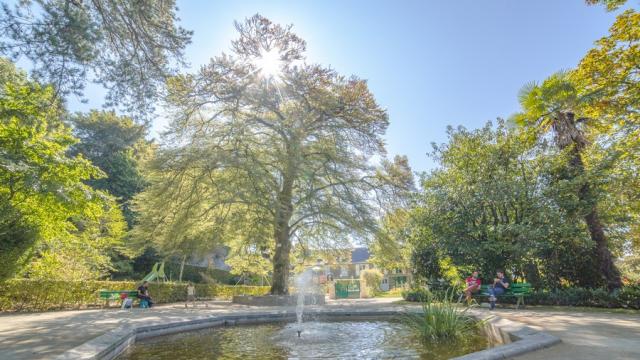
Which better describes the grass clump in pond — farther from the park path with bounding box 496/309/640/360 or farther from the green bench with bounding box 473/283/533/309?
the green bench with bounding box 473/283/533/309

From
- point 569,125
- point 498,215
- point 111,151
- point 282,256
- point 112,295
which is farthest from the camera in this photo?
point 111,151

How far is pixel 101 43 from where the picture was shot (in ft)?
28.6

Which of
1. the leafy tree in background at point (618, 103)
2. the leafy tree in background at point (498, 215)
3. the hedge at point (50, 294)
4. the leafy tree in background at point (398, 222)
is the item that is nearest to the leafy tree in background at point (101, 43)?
the hedge at point (50, 294)

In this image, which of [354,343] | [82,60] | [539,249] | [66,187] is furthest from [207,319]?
[539,249]

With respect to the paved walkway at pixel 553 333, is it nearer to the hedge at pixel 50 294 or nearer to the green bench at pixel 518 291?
the green bench at pixel 518 291

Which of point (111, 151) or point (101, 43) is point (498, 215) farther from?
point (111, 151)

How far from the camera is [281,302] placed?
18047 millimetres

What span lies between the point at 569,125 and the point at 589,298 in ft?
23.8

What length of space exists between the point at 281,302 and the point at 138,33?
1413 cm

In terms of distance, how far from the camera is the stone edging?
493 centimetres

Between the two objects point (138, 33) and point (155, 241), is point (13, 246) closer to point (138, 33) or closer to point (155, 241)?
point (155, 241)

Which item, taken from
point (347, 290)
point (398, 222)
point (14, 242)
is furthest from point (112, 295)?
point (347, 290)

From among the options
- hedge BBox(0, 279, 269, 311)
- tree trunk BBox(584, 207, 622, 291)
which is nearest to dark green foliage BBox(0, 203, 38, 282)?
hedge BBox(0, 279, 269, 311)

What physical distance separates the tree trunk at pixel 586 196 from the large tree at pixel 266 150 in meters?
8.18
